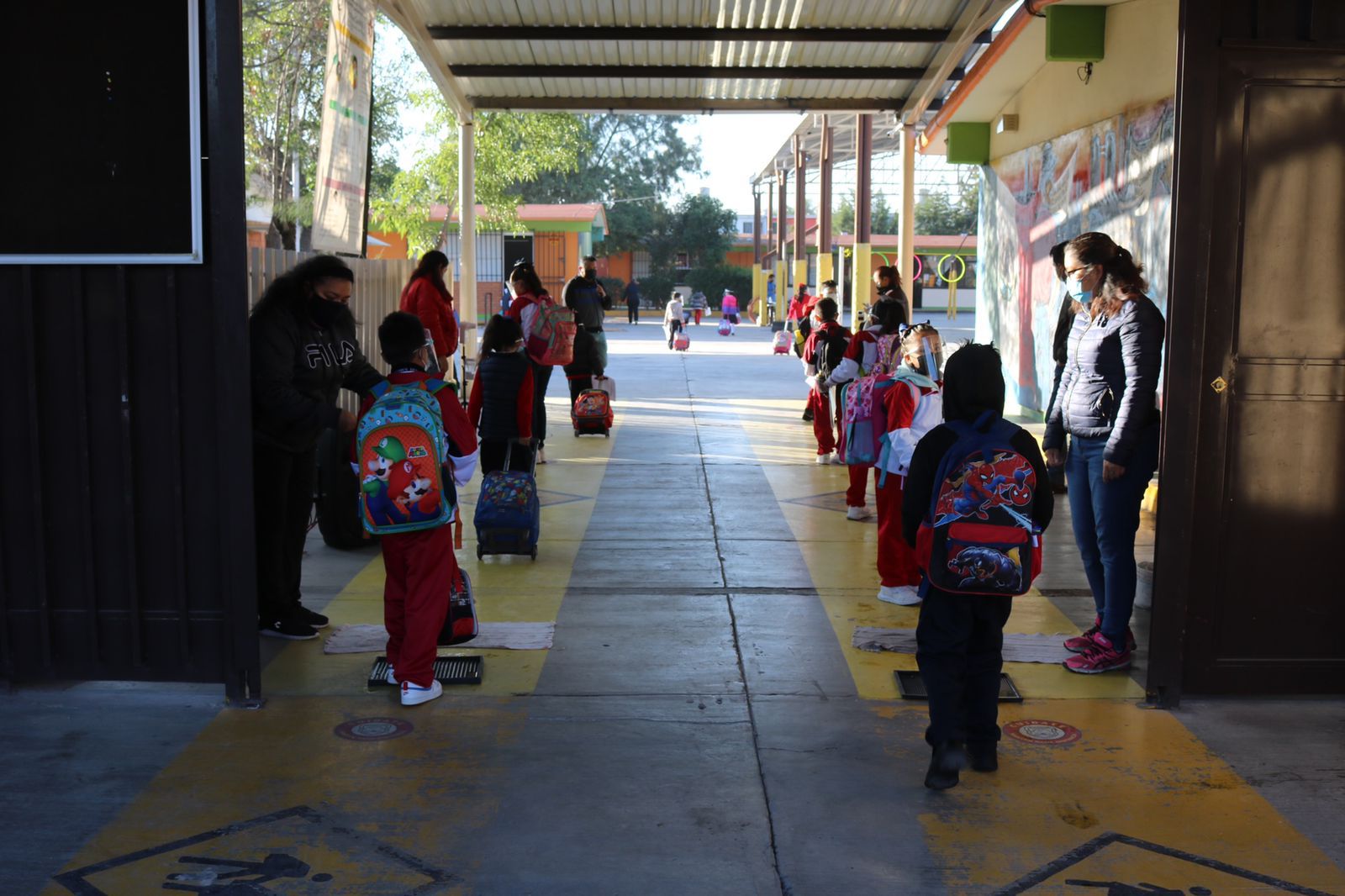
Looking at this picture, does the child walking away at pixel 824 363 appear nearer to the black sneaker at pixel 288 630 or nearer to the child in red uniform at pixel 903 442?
the child in red uniform at pixel 903 442

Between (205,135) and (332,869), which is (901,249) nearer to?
(205,135)

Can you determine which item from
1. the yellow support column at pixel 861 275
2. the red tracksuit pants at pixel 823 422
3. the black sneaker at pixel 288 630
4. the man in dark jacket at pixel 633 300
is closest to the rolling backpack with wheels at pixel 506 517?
the black sneaker at pixel 288 630

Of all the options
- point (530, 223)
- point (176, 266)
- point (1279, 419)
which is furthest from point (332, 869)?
point (530, 223)

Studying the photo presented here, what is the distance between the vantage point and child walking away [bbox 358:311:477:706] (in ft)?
17.1

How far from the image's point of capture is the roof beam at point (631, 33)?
1228cm

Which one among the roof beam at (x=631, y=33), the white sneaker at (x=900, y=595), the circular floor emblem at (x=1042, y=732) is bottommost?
the circular floor emblem at (x=1042, y=732)

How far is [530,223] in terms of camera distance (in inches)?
1650

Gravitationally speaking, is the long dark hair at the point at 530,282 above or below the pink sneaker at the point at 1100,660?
above

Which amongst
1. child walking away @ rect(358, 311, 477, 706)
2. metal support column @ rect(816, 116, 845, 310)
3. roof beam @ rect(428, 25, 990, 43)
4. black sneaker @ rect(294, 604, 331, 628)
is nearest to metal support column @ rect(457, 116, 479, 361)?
roof beam @ rect(428, 25, 990, 43)

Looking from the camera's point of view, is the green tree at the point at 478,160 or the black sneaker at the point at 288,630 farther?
the green tree at the point at 478,160

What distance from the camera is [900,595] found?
7.14 m

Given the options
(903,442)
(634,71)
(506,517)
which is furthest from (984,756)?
(634,71)

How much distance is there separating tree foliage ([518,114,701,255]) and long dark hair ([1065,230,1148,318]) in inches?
2338

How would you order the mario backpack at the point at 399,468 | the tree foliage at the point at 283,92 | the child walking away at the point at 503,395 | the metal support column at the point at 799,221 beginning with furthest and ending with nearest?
the metal support column at the point at 799,221 < the tree foliage at the point at 283,92 < the child walking away at the point at 503,395 < the mario backpack at the point at 399,468
